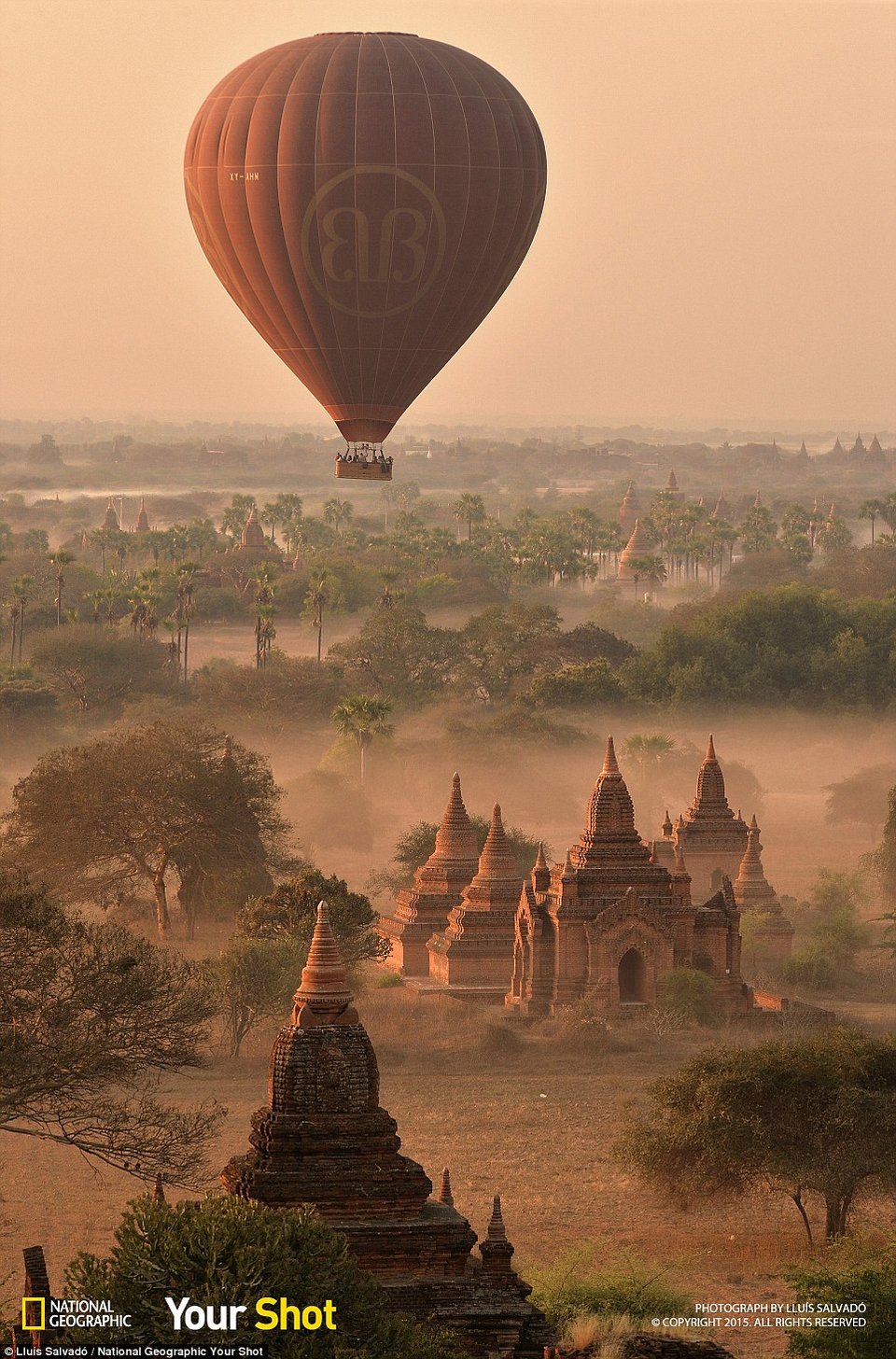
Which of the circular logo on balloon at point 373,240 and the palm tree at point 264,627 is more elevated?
the circular logo on balloon at point 373,240

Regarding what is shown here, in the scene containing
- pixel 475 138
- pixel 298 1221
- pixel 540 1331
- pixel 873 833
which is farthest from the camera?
Result: pixel 873 833

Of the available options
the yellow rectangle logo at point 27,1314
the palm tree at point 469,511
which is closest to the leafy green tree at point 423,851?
the yellow rectangle logo at point 27,1314

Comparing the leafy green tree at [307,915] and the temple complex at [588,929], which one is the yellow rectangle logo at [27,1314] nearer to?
the leafy green tree at [307,915]

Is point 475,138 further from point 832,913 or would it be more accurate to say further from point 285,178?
point 832,913

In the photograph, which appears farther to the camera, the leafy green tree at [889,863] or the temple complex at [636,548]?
the temple complex at [636,548]

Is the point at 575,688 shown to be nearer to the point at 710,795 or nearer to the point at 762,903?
the point at 710,795

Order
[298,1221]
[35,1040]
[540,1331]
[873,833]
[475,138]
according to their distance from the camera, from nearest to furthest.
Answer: [298,1221], [540,1331], [35,1040], [475,138], [873,833]

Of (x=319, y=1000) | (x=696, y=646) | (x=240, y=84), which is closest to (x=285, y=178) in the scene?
(x=240, y=84)

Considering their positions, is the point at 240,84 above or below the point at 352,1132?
above
